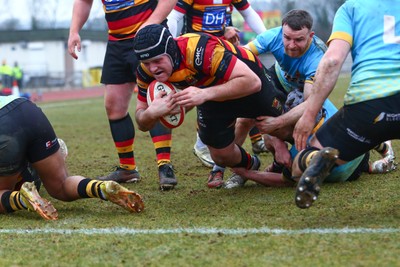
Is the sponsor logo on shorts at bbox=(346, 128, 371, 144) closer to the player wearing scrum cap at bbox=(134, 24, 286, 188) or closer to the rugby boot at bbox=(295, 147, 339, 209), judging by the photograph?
the rugby boot at bbox=(295, 147, 339, 209)

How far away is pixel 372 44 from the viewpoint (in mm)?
4191

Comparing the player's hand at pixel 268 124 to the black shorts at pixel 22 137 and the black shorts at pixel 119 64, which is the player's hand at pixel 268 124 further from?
the black shorts at pixel 22 137

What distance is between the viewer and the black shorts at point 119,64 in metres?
6.27

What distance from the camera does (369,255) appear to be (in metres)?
3.46

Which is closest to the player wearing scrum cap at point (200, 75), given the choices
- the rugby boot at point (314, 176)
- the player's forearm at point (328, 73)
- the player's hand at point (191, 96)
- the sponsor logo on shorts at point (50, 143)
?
the player's hand at point (191, 96)

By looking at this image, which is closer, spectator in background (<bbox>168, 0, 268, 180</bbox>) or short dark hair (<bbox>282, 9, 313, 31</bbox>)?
short dark hair (<bbox>282, 9, 313, 31</bbox>)

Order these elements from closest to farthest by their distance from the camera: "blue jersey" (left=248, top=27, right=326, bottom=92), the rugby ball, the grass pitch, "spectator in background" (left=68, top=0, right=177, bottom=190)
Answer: the grass pitch → the rugby ball → "blue jersey" (left=248, top=27, right=326, bottom=92) → "spectator in background" (left=68, top=0, right=177, bottom=190)

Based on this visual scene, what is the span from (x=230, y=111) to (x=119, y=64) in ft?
4.72

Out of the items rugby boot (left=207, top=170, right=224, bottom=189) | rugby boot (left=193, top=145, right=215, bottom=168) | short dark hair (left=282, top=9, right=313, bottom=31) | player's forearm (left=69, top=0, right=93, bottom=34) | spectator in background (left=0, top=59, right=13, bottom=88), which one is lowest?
spectator in background (left=0, top=59, right=13, bottom=88)

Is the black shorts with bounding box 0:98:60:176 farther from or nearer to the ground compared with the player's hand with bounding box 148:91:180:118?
nearer to the ground

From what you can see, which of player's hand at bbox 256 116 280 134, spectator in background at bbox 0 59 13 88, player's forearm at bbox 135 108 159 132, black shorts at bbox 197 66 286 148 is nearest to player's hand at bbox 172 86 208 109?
player's forearm at bbox 135 108 159 132

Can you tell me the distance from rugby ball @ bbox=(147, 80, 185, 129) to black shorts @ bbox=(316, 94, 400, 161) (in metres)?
1.18

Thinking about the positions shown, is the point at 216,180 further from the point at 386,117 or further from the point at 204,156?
the point at 386,117

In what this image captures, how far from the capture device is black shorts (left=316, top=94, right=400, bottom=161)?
159 inches
